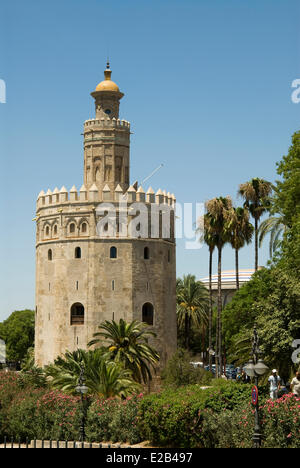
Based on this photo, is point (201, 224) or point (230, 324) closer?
point (230, 324)

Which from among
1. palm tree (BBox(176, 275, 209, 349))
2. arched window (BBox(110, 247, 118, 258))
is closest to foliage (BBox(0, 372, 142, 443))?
arched window (BBox(110, 247, 118, 258))

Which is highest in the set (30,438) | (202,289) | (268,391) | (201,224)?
(201,224)

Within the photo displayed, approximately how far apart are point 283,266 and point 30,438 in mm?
14447

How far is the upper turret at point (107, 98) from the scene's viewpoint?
57.0m

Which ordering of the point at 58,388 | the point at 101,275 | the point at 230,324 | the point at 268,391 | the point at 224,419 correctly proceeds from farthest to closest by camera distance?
the point at 101,275 < the point at 230,324 < the point at 58,388 < the point at 268,391 < the point at 224,419

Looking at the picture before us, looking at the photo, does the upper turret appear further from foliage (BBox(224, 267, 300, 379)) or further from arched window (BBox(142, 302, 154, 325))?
foliage (BBox(224, 267, 300, 379))

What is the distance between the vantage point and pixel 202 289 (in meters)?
70.6

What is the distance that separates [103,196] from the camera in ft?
178

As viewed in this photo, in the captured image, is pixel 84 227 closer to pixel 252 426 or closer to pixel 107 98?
pixel 107 98

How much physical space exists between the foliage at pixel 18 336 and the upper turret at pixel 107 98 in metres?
31.4

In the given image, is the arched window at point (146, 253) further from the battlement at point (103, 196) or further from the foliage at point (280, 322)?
the foliage at point (280, 322)

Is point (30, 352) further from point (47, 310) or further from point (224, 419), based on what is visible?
point (224, 419)

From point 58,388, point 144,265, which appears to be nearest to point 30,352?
point 144,265

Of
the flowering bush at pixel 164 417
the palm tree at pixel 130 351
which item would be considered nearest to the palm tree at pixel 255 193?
the palm tree at pixel 130 351
